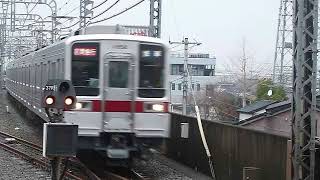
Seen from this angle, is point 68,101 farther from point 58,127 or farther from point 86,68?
point 86,68

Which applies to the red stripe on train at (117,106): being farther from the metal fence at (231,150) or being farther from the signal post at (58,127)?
the signal post at (58,127)

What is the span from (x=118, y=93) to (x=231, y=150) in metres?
2.51

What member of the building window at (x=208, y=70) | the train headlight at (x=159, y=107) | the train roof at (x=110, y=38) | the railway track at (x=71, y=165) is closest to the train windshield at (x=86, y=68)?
the train roof at (x=110, y=38)

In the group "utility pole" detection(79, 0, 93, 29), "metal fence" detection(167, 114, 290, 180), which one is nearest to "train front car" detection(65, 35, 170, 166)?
"metal fence" detection(167, 114, 290, 180)

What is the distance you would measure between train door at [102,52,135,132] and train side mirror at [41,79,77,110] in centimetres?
472

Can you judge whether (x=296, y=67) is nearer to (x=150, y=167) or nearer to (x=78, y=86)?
(x=78, y=86)

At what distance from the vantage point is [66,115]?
9.95m

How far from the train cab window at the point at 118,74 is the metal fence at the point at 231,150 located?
7.54ft

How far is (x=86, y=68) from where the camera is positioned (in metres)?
10.3

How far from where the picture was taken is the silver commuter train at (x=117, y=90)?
10.1 m

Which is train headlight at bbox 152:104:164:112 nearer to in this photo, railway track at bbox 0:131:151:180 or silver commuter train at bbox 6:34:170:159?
silver commuter train at bbox 6:34:170:159

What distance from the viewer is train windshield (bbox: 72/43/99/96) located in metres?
10.2

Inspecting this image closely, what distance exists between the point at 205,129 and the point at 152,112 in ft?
6.18

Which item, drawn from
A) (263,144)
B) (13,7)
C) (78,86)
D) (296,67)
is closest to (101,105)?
(78,86)
